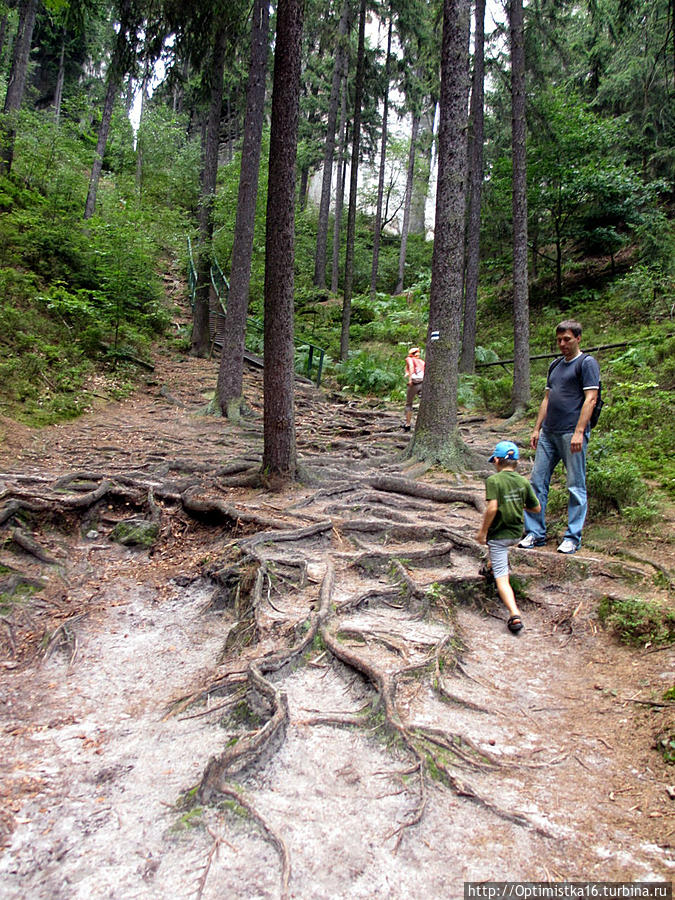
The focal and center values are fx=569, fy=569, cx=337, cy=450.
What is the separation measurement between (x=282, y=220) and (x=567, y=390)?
4.00 meters

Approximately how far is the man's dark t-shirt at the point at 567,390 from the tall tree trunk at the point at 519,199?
23.9 feet

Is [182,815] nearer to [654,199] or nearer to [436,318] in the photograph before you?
[436,318]

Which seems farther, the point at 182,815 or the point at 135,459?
the point at 135,459

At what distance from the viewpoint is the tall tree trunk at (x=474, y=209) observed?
1598cm

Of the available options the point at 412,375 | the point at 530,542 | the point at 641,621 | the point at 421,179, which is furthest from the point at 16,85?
the point at 421,179

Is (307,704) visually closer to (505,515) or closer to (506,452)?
(505,515)

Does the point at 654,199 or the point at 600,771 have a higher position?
the point at 654,199

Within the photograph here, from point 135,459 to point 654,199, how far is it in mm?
17632

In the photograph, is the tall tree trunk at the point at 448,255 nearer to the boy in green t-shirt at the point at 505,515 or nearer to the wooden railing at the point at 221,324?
the boy in green t-shirt at the point at 505,515

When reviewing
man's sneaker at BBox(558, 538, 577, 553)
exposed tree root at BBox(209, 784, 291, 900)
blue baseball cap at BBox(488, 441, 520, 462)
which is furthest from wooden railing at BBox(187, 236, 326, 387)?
exposed tree root at BBox(209, 784, 291, 900)

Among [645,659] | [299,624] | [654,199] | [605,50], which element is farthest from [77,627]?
[605,50]

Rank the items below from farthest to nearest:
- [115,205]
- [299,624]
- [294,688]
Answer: [115,205], [299,624], [294,688]

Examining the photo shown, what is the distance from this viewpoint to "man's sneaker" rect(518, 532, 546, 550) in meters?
5.45

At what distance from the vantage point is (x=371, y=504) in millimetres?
6926
